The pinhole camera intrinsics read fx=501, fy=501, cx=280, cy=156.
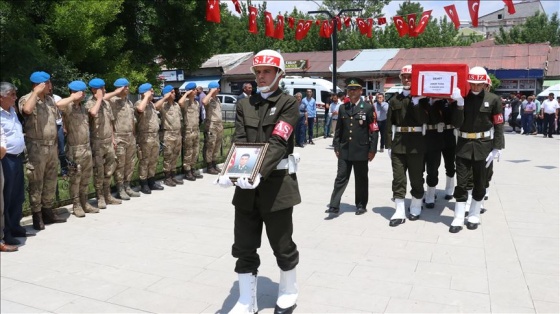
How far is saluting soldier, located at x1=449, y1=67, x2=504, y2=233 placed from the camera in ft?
21.9

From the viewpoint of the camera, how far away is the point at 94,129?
298 inches

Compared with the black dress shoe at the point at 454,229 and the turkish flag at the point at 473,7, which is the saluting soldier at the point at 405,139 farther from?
the turkish flag at the point at 473,7

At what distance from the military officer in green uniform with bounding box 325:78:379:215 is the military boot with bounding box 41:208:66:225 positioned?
386 cm

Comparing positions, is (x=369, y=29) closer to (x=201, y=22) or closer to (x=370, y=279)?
(x=201, y=22)

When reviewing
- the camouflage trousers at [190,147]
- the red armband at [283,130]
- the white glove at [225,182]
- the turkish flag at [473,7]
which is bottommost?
the camouflage trousers at [190,147]

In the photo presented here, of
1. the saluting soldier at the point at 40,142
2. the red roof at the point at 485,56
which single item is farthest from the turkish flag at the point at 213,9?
the red roof at the point at 485,56

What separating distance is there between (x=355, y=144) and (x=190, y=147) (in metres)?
3.87

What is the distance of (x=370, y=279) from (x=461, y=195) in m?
2.55

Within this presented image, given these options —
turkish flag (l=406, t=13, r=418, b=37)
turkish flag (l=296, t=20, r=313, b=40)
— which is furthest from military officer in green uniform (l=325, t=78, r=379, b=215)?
turkish flag (l=296, t=20, r=313, b=40)

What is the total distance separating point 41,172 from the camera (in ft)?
21.1

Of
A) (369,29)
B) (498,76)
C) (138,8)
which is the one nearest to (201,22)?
(138,8)

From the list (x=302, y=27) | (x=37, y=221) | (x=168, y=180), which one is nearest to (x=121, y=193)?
(x=168, y=180)

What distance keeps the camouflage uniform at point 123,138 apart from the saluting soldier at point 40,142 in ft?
5.02

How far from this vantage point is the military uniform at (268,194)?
3.96 metres
